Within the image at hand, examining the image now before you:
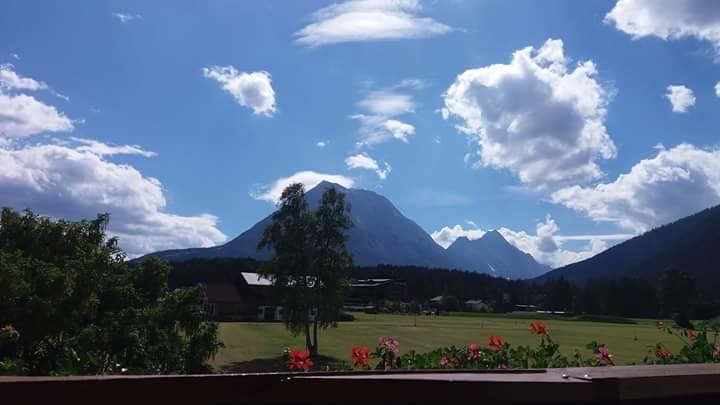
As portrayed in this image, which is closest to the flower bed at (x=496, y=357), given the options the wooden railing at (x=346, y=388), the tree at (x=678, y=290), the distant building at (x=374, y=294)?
the wooden railing at (x=346, y=388)

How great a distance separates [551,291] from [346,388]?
141403 mm

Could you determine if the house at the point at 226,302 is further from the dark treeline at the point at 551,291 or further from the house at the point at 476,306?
the house at the point at 476,306

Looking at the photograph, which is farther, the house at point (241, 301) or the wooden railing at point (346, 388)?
the house at point (241, 301)

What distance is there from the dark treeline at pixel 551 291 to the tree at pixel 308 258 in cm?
2825

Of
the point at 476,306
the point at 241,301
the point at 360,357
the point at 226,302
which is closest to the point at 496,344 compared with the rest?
the point at 360,357

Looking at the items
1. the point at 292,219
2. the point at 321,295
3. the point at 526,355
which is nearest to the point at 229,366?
the point at 321,295

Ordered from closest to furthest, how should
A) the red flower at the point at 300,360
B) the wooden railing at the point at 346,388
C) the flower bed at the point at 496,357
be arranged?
the wooden railing at the point at 346,388 → the red flower at the point at 300,360 → the flower bed at the point at 496,357

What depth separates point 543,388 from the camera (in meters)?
1.71

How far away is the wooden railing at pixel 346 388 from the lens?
1.49m

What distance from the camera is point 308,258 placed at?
4388cm

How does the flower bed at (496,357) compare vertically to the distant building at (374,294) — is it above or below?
below

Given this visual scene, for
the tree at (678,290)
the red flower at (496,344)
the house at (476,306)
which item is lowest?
the red flower at (496,344)

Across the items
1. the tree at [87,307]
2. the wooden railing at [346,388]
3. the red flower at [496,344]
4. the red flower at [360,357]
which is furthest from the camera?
the tree at [87,307]

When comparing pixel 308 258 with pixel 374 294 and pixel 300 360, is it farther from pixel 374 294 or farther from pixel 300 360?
pixel 374 294
